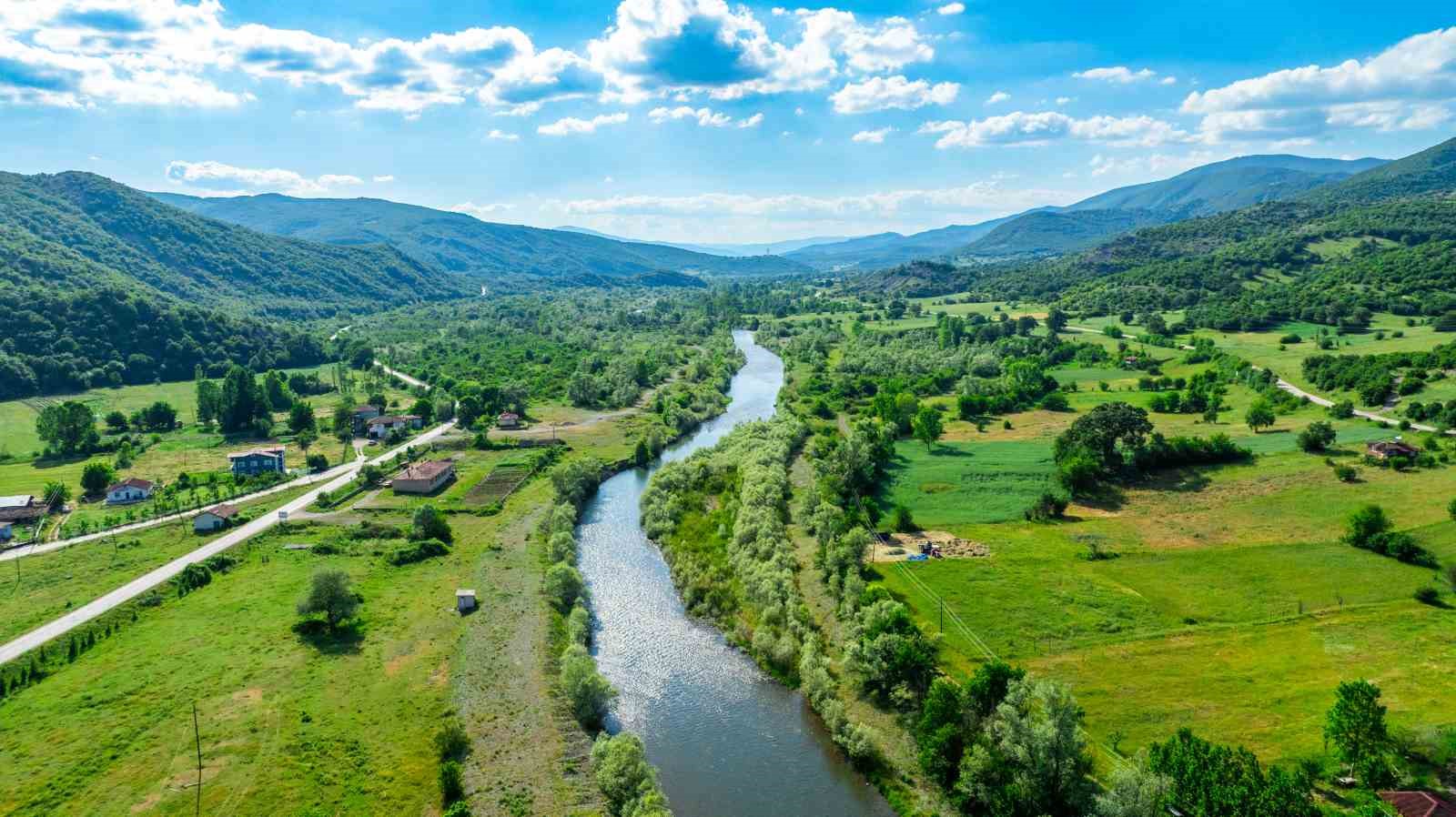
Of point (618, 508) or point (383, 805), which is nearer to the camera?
point (383, 805)

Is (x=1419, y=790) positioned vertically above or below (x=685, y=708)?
above

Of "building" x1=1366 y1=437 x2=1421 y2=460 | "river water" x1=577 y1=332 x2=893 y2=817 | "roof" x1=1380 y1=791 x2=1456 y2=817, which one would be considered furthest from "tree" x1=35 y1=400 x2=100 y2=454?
"building" x1=1366 y1=437 x2=1421 y2=460

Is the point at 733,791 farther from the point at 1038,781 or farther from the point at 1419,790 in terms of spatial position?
the point at 1419,790

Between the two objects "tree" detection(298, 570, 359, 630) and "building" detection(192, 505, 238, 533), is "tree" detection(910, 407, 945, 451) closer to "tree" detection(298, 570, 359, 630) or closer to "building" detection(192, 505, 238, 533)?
"tree" detection(298, 570, 359, 630)

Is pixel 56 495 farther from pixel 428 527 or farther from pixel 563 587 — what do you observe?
pixel 563 587

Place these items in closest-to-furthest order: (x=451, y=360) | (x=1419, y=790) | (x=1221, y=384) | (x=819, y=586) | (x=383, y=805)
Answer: (x=1419, y=790), (x=383, y=805), (x=819, y=586), (x=1221, y=384), (x=451, y=360)

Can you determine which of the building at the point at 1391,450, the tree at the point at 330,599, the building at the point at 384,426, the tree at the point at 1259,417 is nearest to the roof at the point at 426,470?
the building at the point at 384,426

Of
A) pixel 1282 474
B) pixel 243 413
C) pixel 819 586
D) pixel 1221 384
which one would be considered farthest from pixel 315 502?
pixel 1221 384
